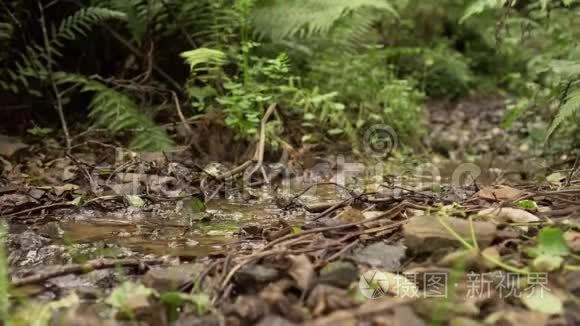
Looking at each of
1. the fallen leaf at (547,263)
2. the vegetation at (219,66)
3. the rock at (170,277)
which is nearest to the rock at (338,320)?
the rock at (170,277)

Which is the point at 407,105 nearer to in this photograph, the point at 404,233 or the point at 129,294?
the point at 404,233

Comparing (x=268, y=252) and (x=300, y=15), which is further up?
(x=300, y=15)

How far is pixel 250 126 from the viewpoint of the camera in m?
3.26

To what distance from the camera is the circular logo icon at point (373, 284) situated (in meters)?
1.30

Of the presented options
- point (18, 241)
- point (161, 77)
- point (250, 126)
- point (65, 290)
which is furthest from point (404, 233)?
point (161, 77)

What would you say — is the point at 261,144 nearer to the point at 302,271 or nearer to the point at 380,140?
the point at 380,140

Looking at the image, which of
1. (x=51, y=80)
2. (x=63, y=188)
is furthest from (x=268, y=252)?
(x=51, y=80)

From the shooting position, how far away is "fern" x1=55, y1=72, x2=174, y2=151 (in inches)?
126

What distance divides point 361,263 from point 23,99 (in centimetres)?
273

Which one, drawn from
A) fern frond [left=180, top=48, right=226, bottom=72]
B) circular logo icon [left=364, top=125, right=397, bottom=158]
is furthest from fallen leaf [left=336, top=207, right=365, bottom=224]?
circular logo icon [left=364, top=125, right=397, bottom=158]

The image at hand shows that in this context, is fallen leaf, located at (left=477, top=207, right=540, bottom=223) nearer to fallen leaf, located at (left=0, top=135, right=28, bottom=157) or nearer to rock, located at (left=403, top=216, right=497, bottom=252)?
rock, located at (left=403, top=216, right=497, bottom=252)

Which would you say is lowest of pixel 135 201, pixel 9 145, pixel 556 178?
pixel 556 178

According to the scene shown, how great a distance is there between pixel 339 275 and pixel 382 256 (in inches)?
7.7

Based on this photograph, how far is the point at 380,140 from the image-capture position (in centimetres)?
397
